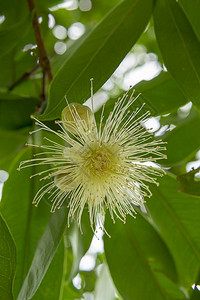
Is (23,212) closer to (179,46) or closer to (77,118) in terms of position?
(77,118)

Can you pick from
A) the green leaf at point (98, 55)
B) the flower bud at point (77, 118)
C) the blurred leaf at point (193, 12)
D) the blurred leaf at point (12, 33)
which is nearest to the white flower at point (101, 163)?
the flower bud at point (77, 118)

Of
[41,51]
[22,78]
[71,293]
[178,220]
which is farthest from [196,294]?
[22,78]

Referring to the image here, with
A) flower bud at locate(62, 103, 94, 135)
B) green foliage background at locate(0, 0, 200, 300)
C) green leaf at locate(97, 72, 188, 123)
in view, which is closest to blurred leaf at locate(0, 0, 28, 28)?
green foliage background at locate(0, 0, 200, 300)

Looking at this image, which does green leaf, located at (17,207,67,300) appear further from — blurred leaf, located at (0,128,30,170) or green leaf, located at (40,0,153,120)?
blurred leaf, located at (0,128,30,170)

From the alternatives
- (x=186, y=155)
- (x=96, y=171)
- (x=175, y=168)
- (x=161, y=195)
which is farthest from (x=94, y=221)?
(x=175, y=168)

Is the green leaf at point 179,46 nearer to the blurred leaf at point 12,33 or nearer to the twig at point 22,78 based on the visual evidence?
the blurred leaf at point 12,33

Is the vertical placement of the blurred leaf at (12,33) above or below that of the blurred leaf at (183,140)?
above
